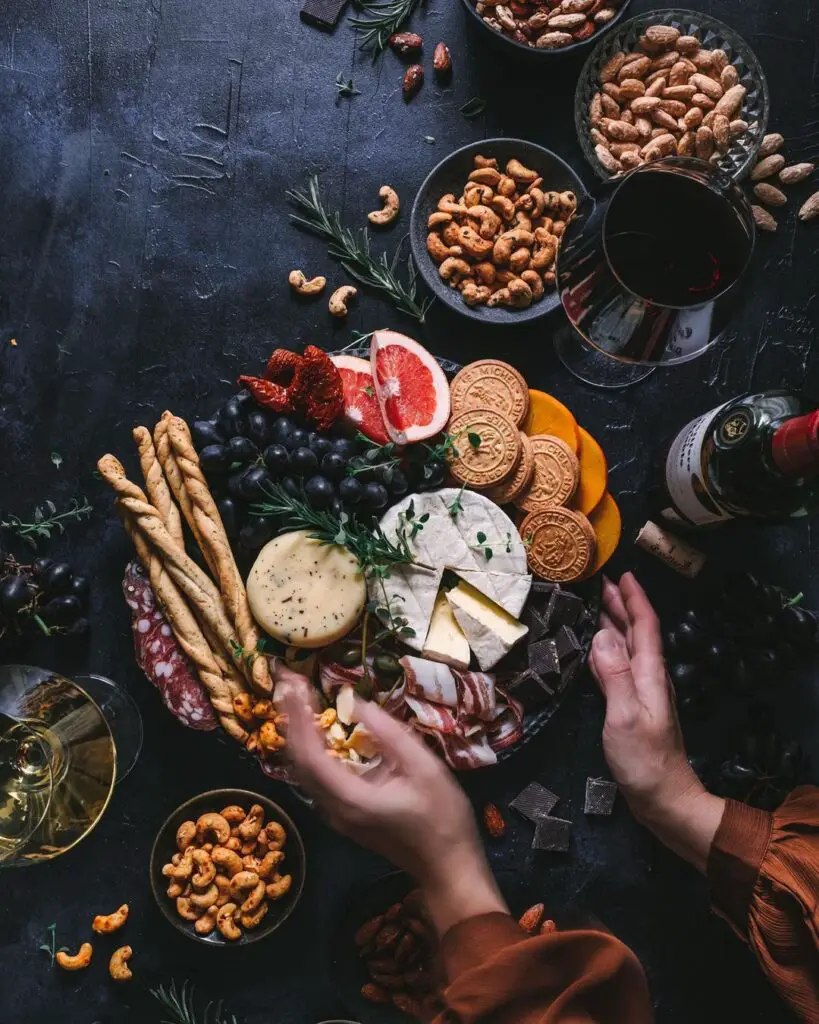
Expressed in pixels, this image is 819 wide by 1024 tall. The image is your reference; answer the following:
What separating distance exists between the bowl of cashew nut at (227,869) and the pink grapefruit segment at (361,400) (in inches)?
33.1

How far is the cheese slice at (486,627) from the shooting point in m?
2.02

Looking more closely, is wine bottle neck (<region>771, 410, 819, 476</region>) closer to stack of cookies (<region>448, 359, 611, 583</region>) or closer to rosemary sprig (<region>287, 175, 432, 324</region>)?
stack of cookies (<region>448, 359, 611, 583</region>)

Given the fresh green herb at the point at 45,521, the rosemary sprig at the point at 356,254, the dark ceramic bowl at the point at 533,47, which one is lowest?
the fresh green herb at the point at 45,521

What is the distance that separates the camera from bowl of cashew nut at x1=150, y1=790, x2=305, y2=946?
2.06 meters

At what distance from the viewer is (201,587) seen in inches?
80.2

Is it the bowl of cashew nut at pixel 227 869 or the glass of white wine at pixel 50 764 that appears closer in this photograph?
the glass of white wine at pixel 50 764

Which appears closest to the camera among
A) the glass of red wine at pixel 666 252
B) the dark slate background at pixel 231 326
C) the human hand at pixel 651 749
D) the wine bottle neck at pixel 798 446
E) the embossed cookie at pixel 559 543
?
the wine bottle neck at pixel 798 446

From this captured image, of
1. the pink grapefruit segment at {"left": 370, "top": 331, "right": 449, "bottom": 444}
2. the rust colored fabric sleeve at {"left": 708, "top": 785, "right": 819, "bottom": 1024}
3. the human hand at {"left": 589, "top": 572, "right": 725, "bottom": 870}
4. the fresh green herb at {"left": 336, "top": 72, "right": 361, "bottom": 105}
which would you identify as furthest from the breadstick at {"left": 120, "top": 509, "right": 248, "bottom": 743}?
the fresh green herb at {"left": 336, "top": 72, "right": 361, "bottom": 105}

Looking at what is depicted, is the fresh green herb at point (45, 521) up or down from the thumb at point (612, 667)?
down

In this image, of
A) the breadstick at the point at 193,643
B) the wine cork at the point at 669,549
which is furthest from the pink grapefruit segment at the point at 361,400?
the wine cork at the point at 669,549

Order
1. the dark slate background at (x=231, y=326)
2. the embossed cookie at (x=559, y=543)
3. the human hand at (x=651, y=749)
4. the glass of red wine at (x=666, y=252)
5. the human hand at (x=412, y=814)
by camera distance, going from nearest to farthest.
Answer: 1. the glass of red wine at (x=666, y=252)
2. the human hand at (x=412, y=814)
3. the human hand at (x=651, y=749)
4. the embossed cookie at (x=559, y=543)
5. the dark slate background at (x=231, y=326)

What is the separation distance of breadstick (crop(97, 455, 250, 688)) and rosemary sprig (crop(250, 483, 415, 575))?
189 mm

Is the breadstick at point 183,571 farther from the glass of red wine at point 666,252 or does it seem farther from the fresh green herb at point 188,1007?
the glass of red wine at point 666,252

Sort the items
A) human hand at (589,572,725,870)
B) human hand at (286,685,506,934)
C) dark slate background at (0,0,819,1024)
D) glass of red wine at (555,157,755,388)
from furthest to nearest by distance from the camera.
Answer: dark slate background at (0,0,819,1024)
human hand at (589,572,725,870)
human hand at (286,685,506,934)
glass of red wine at (555,157,755,388)
